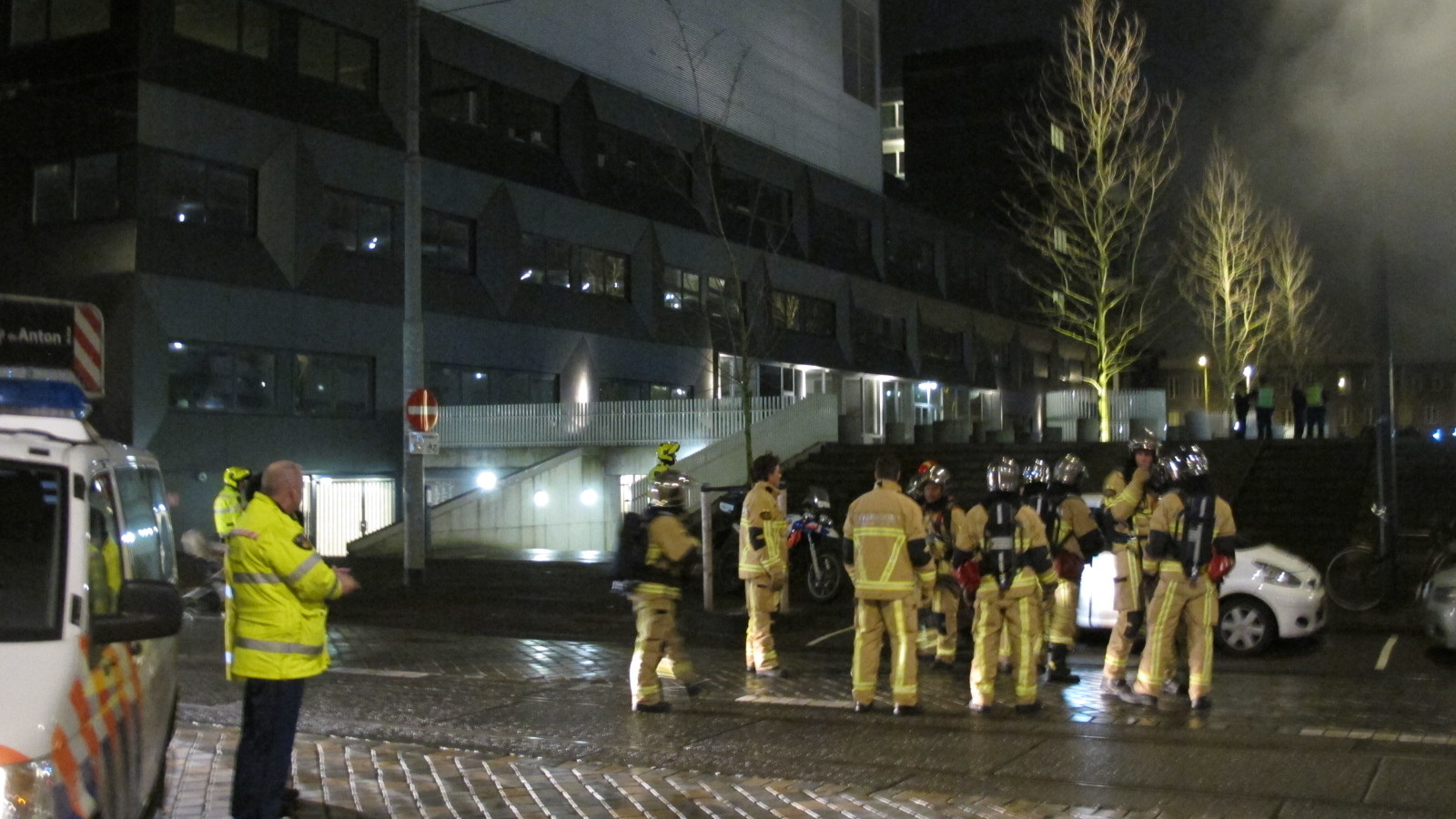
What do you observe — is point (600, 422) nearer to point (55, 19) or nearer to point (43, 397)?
point (55, 19)

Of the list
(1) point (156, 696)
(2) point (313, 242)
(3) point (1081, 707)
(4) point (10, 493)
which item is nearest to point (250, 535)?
(1) point (156, 696)

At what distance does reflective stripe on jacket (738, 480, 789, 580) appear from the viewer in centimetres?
1218

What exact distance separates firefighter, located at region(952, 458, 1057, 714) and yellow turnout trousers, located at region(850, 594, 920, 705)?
1.65 ft

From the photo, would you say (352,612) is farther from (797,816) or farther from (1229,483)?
(1229,483)

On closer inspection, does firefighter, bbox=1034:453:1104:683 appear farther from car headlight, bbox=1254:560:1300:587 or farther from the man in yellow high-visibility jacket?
the man in yellow high-visibility jacket

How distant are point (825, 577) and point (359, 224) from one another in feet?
61.1

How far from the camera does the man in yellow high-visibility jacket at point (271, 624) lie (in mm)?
6129

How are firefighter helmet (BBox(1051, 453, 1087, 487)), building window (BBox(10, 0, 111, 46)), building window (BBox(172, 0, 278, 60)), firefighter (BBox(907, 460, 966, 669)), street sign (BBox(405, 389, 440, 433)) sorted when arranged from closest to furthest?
firefighter helmet (BBox(1051, 453, 1087, 487)) → firefighter (BBox(907, 460, 966, 669)) → street sign (BBox(405, 389, 440, 433)) → building window (BBox(10, 0, 111, 46)) → building window (BBox(172, 0, 278, 60))

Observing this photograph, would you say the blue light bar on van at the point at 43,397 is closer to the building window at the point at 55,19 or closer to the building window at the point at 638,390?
the building window at the point at 55,19

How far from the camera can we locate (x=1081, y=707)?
10281 mm

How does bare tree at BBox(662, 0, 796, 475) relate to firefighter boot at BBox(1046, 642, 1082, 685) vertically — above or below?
above

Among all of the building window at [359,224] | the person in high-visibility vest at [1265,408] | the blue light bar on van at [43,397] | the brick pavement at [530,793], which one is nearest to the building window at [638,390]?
the building window at [359,224]

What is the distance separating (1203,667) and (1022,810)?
3326 millimetres

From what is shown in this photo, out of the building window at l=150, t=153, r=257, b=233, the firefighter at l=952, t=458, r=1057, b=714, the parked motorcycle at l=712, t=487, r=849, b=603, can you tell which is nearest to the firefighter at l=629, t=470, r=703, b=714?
the firefighter at l=952, t=458, r=1057, b=714
